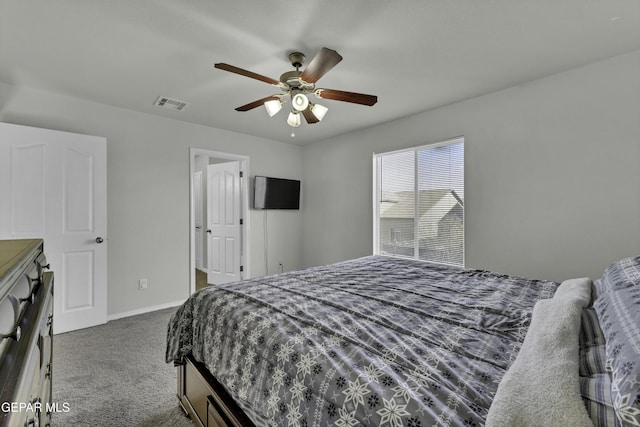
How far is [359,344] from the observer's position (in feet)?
3.59

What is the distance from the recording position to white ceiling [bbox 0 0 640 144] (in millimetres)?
1765

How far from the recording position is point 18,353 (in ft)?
2.22

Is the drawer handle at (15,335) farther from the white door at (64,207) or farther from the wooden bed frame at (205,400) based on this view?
the white door at (64,207)

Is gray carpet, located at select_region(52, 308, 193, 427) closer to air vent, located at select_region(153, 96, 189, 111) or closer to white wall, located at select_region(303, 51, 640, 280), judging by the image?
air vent, located at select_region(153, 96, 189, 111)

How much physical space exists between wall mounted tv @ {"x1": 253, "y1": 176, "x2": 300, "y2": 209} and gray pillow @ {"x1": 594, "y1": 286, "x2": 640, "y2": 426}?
13.4 feet

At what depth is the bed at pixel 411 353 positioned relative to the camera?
0.70 metres

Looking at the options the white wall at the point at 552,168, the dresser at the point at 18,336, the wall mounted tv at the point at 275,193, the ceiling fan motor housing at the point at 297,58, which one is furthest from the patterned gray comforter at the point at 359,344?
the wall mounted tv at the point at 275,193

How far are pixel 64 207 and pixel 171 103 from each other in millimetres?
1504

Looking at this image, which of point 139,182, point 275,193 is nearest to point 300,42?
point 139,182

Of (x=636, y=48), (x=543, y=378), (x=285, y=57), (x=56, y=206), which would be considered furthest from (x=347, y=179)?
(x=543, y=378)

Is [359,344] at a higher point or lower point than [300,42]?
lower

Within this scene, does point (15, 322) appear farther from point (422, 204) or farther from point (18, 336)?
point (422, 204)

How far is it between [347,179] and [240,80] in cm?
224

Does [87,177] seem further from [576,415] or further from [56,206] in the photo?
[576,415]
